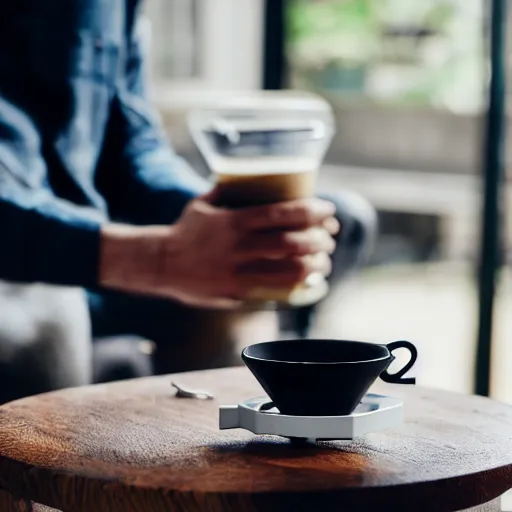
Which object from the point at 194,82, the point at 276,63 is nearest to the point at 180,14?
the point at 194,82

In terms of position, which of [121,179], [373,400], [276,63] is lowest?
[373,400]

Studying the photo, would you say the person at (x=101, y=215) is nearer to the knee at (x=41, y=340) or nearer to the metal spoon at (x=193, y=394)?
the knee at (x=41, y=340)

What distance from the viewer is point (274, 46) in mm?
2900

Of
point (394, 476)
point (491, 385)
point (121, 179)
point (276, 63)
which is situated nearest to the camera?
point (394, 476)

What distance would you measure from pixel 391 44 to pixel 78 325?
10.3 ft

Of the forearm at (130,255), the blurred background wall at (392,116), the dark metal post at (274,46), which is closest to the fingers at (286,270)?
the forearm at (130,255)

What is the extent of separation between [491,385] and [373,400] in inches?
53.2

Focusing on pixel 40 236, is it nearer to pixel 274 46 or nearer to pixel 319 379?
pixel 319 379

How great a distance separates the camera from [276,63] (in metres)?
2.91

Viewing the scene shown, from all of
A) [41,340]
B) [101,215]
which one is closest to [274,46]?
[101,215]

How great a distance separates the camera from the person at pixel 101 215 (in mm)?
1646

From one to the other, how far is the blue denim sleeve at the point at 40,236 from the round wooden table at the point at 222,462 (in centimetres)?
52

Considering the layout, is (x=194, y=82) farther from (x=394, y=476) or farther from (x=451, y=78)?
(x=394, y=476)

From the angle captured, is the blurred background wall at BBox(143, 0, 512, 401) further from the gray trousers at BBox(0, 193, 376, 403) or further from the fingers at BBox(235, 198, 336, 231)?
the fingers at BBox(235, 198, 336, 231)
